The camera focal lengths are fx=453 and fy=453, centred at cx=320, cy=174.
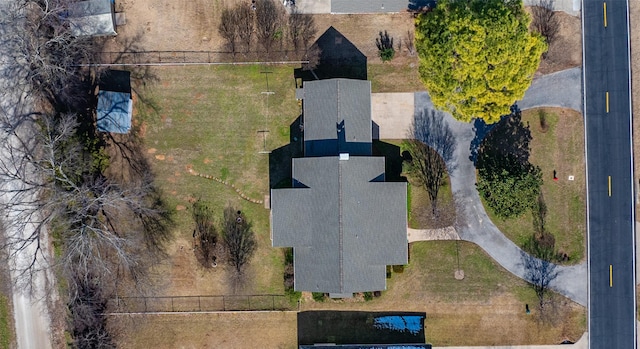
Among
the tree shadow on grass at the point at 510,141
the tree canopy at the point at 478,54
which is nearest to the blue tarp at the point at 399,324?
the tree shadow on grass at the point at 510,141

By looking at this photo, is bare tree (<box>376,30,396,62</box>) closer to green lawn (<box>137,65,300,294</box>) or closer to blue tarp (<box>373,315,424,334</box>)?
green lawn (<box>137,65,300,294</box>)

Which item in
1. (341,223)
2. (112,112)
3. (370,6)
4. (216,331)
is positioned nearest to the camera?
(341,223)

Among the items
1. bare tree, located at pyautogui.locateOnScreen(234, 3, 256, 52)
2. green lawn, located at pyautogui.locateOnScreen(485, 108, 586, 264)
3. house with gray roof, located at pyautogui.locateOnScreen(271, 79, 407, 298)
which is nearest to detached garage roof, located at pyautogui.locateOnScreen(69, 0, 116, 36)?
bare tree, located at pyautogui.locateOnScreen(234, 3, 256, 52)

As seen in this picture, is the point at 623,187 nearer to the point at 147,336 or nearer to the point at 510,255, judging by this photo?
the point at 510,255

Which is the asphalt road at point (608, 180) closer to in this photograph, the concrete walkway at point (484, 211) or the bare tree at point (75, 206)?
the concrete walkway at point (484, 211)

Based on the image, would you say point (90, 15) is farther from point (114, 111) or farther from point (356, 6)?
Result: point (356, 6)

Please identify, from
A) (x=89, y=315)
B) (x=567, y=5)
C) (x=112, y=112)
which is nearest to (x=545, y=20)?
(x=567, y=5)

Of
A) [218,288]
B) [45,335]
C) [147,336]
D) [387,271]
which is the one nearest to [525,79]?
[387,271]
